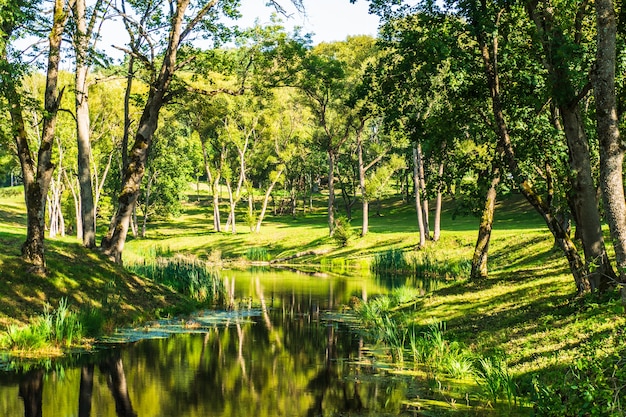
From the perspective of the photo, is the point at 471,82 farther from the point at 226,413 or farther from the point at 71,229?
the point at 71,229

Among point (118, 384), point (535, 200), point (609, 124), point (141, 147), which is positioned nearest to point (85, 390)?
point (118, 384)

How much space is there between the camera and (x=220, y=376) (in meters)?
14.8

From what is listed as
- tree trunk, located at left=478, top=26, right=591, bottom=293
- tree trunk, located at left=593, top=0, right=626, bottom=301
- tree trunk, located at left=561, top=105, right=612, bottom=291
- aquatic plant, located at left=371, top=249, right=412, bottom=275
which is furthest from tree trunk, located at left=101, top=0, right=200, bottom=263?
aquatic plant, located at left=371, top=249, right=412, bottom=275

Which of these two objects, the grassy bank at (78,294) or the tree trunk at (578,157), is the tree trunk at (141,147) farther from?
the tree trunk at (578,157)

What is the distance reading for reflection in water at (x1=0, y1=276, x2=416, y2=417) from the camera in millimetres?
12133

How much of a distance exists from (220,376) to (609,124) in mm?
9459

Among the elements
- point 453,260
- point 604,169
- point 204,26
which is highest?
point 204,26

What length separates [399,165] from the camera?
63.0 meters

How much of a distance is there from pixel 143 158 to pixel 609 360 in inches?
756

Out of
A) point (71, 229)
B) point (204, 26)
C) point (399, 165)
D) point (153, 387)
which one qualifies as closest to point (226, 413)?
point (153, 387)

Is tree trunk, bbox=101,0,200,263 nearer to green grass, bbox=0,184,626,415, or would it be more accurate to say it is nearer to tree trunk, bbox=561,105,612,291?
green grass, bbox=0,184,626,415

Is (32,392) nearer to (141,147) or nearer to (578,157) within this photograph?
(578,157)

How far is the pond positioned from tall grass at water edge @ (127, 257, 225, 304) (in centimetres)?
344

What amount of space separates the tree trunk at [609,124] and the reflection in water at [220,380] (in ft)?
16.6
